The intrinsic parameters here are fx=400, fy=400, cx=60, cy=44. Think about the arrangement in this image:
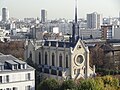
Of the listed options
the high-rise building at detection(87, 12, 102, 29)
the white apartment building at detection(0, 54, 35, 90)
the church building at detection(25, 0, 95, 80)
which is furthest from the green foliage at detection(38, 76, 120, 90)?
the high-rise building at detection(87, 12, 102, 29)

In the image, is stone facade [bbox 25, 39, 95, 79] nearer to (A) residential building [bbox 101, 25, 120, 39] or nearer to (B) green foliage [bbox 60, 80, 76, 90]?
(B) green foliage [bbox 60, 80, 76, 90]

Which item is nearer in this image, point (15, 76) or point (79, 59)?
point (15, 76)

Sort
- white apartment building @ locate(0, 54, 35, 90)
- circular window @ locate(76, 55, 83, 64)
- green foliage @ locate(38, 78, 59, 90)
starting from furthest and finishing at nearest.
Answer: circular window @ locate(76, 55, 83, 64) → green foliage @ locate(38, 78, 59, 90) → white apartment building @ locate(0, 54, 35, 90)

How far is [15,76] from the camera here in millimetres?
19688

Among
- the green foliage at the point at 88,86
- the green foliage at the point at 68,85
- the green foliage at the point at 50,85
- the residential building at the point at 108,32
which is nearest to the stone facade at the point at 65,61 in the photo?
the green foliage at the point at 50,85

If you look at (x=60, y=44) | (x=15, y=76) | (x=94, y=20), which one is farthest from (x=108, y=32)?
(x=15, y=76)

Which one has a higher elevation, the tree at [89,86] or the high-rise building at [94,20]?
the high-rise building at [94,20]

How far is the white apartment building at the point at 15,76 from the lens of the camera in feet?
63.5

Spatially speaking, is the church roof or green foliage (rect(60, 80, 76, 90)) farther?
the church roof

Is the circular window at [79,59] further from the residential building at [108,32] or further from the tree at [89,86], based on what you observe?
the residential building at [108,32]

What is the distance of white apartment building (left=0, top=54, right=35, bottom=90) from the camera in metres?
19.3

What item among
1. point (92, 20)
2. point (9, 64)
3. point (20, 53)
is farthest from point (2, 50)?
point (92, 20)

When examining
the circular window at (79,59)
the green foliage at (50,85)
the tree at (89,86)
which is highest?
the circular window at (79,59)

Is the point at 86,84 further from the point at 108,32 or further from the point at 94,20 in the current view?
the point at 94,20
